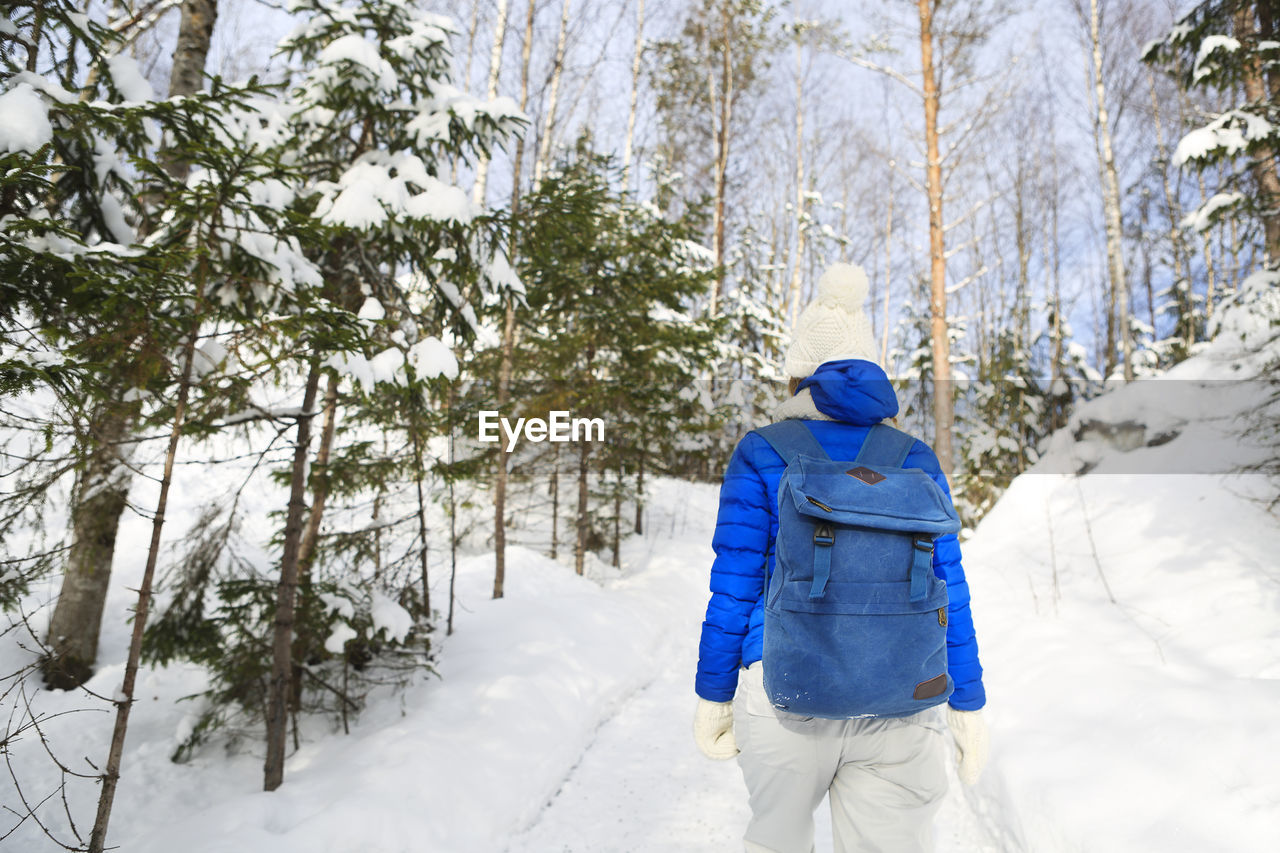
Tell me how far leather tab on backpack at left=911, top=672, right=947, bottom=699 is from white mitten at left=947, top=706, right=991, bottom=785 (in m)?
0.38

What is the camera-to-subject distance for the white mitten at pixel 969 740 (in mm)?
2043

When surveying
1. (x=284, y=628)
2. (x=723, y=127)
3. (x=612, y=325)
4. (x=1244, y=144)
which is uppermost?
(x=723, y=127)

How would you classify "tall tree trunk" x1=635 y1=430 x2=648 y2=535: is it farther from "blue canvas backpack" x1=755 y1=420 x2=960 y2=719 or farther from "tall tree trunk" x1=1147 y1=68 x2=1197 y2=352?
"tall tree trunk" x1=1147 y1=68 x2=1197 y2=352

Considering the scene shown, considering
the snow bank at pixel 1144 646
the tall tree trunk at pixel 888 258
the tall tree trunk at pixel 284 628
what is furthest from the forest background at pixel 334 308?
the tall tree trunk at pixel 888 258

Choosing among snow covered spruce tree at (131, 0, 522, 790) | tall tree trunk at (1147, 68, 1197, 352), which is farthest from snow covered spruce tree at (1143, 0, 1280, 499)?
tall tree trunk at (1147, 68, 1197, 352)

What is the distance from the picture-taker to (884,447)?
1.87 metres

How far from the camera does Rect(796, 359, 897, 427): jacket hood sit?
186cm

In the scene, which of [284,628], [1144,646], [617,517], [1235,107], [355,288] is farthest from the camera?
[617,517]

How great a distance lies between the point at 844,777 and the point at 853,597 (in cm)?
57

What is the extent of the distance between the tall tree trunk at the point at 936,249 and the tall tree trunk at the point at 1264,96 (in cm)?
350

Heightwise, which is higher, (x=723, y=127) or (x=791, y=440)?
(x=723, y=127)

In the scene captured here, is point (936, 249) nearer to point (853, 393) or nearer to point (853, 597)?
point (853, 393)

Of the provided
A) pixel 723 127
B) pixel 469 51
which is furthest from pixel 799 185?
pixel 469 51

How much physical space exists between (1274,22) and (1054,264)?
16.0 m
